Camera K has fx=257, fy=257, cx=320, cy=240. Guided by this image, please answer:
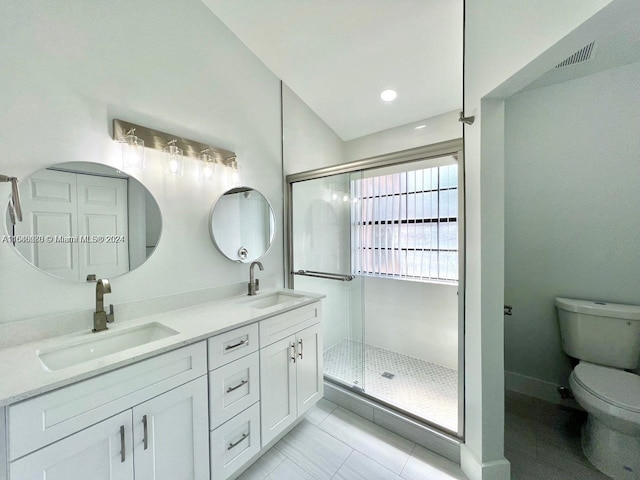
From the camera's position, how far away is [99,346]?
3.99 feet

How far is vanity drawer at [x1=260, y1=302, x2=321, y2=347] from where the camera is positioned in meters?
1.50

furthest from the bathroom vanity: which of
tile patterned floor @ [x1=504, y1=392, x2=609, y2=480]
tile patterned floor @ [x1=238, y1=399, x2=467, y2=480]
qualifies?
tile patterned floor @ [x1=504, y1=392, x2=609, y2=480]

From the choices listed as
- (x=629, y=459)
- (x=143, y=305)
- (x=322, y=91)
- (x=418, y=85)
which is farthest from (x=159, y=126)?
(x=629, y=459)

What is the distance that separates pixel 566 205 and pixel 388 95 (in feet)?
5.24

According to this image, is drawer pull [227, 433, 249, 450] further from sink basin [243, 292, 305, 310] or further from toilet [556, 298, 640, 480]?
toilet [556, 298, 640, 480]

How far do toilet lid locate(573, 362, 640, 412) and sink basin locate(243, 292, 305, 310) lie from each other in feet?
5.81

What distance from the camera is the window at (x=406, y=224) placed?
6.98 feet

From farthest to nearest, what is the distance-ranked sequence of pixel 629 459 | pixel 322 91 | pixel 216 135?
1. pixel 322 91
2. pixel 216 135
3. pixel 629 459

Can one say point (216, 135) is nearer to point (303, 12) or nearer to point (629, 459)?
point (303, 12)

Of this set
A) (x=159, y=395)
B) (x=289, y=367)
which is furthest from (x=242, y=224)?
(x=159, y=395)

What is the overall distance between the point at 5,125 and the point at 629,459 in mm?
3410

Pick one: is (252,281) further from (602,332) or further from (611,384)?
(602,332)

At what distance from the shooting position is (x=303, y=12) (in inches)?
66.2

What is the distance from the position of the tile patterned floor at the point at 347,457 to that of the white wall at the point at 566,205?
1217 millimetres
